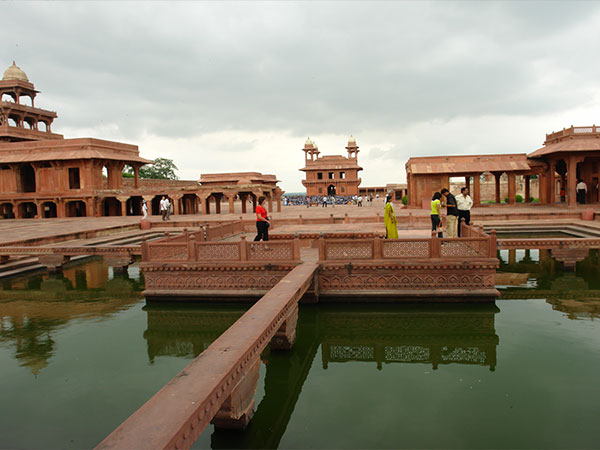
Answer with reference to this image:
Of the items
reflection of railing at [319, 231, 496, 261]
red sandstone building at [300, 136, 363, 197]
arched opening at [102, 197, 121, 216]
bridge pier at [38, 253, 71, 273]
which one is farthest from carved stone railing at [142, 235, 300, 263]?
red sandstone building at [300, 136, 363, 197]

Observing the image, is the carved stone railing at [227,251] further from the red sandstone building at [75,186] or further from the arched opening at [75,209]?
the arched opening at [75,209]

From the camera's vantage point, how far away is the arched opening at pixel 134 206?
34.3m

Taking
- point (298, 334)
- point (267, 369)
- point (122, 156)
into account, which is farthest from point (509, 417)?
point (122, 156)

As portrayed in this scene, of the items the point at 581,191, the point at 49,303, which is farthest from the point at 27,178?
the point at 581,191

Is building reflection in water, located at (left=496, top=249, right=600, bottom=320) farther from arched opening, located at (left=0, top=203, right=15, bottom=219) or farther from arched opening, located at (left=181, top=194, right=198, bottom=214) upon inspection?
arched opening, located at (left=0, top=203, right=15, bottom=219)

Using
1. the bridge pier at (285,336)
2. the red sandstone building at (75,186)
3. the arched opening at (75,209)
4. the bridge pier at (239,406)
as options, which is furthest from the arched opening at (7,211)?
the bridge pier at (239,406)

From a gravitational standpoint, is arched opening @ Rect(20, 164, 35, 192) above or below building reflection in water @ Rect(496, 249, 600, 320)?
above

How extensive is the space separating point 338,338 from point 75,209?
32.3m

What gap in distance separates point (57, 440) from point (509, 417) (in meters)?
5.09

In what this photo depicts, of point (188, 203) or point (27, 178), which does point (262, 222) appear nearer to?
point (188, 203)

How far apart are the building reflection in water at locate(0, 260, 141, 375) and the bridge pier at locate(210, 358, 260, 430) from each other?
12.3ft

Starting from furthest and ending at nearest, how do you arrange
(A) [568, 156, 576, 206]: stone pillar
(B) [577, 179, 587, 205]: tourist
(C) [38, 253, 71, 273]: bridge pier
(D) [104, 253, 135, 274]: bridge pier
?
(B) [577, 179, 587, 205]: tourist
(A) [568, 156, 576, 206]: stone pillar
(C) [38, 253, 71, 273]: bridge pier
(D) [104, 253, 135, 274]: bridge pier

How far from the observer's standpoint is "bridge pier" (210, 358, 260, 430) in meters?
4.38

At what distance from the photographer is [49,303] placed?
10.9 m
